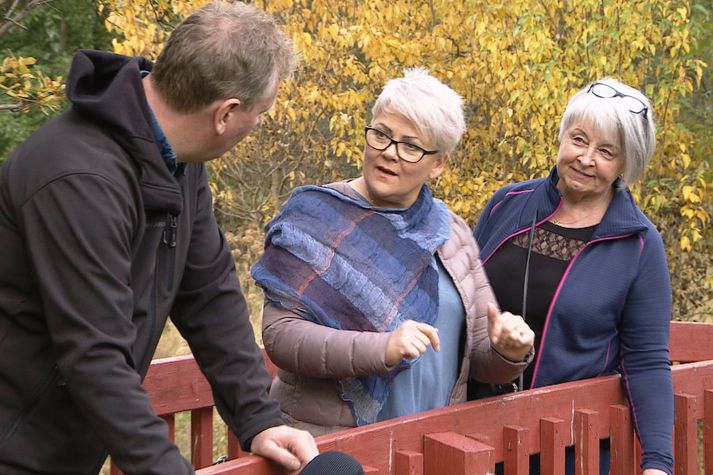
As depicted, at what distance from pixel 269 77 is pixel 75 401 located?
708mm

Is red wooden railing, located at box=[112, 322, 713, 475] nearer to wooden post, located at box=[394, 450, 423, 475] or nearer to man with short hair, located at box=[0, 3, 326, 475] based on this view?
wooden post, located at box=[394, 450, 423, 475]

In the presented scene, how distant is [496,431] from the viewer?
9.14 ft

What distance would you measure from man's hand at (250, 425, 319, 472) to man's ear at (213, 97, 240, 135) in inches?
27.0

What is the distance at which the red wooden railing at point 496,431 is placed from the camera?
96.1 inches

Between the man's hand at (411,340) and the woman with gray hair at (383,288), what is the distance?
73 mm

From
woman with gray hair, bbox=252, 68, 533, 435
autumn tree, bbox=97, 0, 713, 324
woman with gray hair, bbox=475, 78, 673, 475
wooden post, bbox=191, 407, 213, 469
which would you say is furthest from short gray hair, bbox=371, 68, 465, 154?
autumn tree, bbox=97, 0, 713, 324

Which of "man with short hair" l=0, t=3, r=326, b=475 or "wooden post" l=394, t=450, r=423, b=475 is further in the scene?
"wooden post" l=394, t=450, r=423, b=475

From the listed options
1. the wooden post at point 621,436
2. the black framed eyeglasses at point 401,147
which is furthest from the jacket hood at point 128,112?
the wooden post at point 621,436

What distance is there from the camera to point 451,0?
23.7 feet

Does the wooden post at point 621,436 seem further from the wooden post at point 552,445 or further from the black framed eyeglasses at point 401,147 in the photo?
the black framed eyeglasses at point 401,147

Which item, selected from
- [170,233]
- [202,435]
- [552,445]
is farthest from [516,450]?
[170,233]

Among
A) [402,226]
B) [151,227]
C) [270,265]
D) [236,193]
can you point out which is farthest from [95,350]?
[236,193]

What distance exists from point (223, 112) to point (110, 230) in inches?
13.5

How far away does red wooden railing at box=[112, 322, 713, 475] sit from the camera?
96.1 inches
